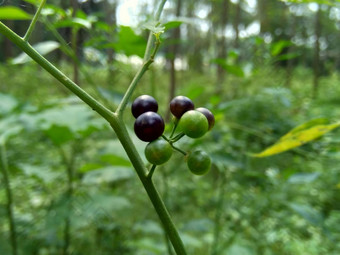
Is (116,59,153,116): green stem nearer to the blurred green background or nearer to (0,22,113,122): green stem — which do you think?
(0,22,113,122): green stem

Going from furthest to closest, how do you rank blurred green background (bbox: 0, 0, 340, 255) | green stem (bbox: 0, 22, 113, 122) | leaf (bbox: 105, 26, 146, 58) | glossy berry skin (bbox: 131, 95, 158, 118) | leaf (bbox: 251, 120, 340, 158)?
blurred green background (bbox: 0, 0, 340, 255) → leaf (bbox: 105, 26, 146, 58) → leaf (bbox: 251, 120, 340, 158) → glossy berry skin (bbox: 131, 95, 158, 118) → green stem (bbox: 0, 22, 113, 122)

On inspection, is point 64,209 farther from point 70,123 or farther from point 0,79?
point 0,79

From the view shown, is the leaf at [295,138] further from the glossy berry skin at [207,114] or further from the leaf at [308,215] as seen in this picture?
the leaf at [308,215]

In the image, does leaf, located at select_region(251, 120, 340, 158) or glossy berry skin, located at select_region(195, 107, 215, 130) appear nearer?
glossy berry skin, located at select_region(195, 107, 215, 130)

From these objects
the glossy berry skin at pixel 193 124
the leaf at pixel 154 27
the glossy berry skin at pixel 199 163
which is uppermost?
the leaf at pixel 154 27

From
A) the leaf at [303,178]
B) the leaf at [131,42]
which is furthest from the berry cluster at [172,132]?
the leaf at [303,178]

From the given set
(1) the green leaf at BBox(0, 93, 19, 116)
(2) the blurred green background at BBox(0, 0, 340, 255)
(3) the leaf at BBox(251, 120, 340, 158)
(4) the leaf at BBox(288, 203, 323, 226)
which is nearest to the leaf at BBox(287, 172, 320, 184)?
(2) the blurred green background at BBox(0, 0, 340, 255)

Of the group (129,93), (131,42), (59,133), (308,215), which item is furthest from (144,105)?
(59,133)

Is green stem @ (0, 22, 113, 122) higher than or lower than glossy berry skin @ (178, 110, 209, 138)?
higher
